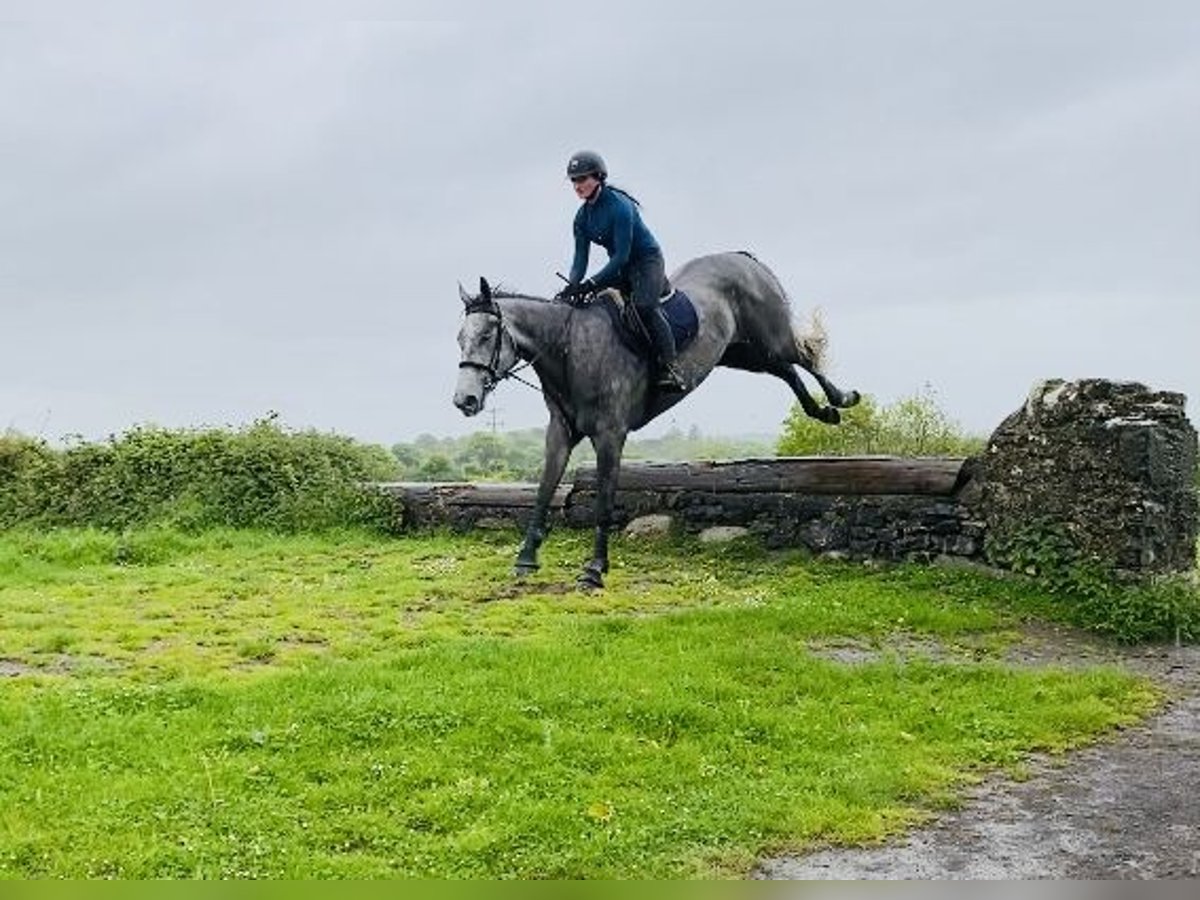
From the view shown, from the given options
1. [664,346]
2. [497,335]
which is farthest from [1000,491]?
[497,335]

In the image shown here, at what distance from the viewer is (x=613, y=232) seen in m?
10.4

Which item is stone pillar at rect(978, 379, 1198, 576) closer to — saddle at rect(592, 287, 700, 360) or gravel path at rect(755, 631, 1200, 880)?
saddle at rect(592, 287, 700, 360)

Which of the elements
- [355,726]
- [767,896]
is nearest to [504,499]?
[355,726]

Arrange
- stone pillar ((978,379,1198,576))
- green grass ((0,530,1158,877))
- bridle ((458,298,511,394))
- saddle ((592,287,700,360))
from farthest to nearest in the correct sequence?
saddle ((592,287,700,360)), bridle ((458,298,511,394)), stone pillar ((978,379,1198,576)), green grass ((0,530,1158,877))

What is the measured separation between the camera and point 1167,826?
16.4ft

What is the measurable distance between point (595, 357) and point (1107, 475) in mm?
4142

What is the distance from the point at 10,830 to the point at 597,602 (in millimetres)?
5630

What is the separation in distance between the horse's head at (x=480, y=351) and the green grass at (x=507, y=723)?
1.65 m

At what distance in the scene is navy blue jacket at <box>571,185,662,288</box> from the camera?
1030 centimetres

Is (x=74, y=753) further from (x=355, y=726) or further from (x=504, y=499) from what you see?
(x=504, y=499)

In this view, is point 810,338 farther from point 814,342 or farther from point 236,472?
point 236,472

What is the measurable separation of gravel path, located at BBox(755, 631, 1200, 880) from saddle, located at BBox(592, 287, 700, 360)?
5.37m

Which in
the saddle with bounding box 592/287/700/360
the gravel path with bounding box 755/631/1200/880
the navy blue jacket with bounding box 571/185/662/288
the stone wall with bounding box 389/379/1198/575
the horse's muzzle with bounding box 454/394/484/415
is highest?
the navy blue jacket with bounding box 571/185/662/288

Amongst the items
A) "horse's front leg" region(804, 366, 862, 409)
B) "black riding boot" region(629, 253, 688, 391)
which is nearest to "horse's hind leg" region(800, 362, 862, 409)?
"horse's front leg" region(804, 366, 862, 409)
